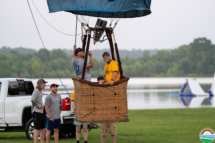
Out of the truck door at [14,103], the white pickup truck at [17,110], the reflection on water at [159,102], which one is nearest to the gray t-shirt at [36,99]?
the white pickup truck at [17,110]

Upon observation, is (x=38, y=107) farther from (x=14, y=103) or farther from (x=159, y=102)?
(x=159, y=102)

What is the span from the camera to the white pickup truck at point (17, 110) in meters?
10.6

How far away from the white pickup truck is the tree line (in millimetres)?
100686

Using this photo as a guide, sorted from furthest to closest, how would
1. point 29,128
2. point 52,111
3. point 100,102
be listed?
point 29,128, point 52,111, point 100,102

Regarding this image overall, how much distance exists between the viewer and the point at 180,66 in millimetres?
146125

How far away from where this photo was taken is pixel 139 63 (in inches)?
5827

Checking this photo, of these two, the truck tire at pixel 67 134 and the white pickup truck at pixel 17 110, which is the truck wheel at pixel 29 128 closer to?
the white pickup truck at pixel 17 110

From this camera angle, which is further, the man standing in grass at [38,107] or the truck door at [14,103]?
the truck door at [14,103]

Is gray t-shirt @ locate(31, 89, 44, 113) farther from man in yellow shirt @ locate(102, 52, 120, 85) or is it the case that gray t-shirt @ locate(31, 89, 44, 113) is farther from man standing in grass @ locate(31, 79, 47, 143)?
man in yellow shirt @ locate(102, 52, 120, 85)

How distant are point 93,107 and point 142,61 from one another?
479 ft

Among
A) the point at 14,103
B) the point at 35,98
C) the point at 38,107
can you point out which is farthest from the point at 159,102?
the point at 35,98

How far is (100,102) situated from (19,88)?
14.7 ft

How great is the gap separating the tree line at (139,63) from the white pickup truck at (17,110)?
101 metres

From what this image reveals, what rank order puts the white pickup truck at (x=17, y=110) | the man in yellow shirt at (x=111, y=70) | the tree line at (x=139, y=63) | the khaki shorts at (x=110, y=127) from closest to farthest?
the man in yellow shirt at (x=111, y=70) → the khaki shorts at (x=110, y=127) → the white pickup truck at (x=17, y=110) → the tree line at (x=139, y=63)
